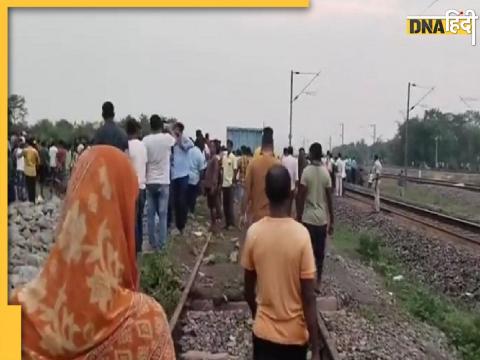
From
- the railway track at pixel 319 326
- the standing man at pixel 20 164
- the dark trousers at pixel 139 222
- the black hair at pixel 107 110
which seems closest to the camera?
the dark trousers at pixel 139 222

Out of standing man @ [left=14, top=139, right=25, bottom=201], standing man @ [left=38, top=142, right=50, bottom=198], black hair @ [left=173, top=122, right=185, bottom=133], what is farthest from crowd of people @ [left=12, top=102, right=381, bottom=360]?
standing man @ [left=38, top=142, right=50, bottom=198]

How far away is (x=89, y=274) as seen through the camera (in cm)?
263

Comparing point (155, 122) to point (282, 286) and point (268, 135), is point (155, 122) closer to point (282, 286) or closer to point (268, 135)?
point (268, 135)

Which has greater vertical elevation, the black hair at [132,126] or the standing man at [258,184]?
the black hair at [132,126]

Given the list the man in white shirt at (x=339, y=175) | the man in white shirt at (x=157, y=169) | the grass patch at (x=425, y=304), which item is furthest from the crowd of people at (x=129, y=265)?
the man in white shirt at (x=339, y=175)

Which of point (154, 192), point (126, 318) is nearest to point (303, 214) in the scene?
point (154, 192)

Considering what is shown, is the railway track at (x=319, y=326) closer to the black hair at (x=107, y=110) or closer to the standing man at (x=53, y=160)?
the black hair at (x=107, y=110)

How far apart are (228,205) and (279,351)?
12.7 metres

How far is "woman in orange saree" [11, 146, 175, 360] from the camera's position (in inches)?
103

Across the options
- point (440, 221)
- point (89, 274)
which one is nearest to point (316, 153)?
point (89, 274)

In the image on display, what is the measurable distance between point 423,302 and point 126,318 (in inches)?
367

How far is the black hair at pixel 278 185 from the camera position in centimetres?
475

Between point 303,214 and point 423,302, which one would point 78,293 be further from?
point 423,302

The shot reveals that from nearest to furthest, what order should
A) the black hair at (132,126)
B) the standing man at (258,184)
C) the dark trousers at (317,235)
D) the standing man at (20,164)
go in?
the standing man at (258,184) < the dark trousers at (317,235) < the black hair at (132,126) < the standing man at (20,164)
